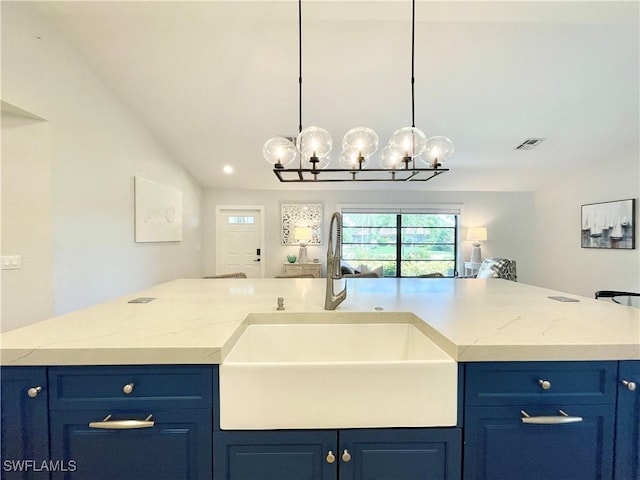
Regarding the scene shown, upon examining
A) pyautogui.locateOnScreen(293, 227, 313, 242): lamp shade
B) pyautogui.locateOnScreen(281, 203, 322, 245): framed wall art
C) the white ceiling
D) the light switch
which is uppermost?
the white ceiling

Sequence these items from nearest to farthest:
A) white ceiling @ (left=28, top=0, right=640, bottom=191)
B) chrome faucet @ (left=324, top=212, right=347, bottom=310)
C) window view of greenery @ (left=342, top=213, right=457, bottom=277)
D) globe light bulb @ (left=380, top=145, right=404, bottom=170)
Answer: chrome faucet @ (left=324, top=212, right=347, bottom=310) < globe light bulb @ (left=380, top=145, right=404, bottom=170) < white ceiling @ (left=28, top=0, right=640, bottom=191) < window view of greenery @ (left=342, top=213, right=457, bottom=277)

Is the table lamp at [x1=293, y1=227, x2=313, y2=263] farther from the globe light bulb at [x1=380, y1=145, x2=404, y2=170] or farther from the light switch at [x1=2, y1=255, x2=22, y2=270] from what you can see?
the light switch at [x1=2, y1=255, x2=22, y2=270]

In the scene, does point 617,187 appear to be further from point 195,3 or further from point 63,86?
point 63,86

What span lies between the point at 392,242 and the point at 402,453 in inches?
203

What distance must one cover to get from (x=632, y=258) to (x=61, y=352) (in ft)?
19.2

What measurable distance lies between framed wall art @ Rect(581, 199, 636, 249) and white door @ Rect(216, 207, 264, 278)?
222 inches

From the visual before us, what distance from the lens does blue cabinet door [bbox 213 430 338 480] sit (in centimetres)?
81

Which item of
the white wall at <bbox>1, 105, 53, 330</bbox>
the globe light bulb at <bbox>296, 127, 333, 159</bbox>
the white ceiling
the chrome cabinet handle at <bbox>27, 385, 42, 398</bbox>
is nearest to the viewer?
the chrome cabinet handle at <bbox>27, 385, 42, 398</bbox>

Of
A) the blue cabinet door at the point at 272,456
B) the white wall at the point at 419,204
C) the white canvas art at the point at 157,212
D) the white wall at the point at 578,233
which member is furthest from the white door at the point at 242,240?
the white wall at the point at 578,233

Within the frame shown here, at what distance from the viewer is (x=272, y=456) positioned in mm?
817

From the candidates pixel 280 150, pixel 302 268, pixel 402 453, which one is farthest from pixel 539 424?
pixel 302 268

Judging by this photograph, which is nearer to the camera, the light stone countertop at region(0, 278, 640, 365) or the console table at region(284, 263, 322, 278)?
the light stone countertop at region(0, 278, 640, 365)

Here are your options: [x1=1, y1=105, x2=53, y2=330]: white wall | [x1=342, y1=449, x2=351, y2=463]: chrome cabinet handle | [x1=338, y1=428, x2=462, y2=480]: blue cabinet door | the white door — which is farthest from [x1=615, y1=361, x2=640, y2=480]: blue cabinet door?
the white door

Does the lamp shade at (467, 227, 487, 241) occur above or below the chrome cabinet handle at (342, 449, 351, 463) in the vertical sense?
above
